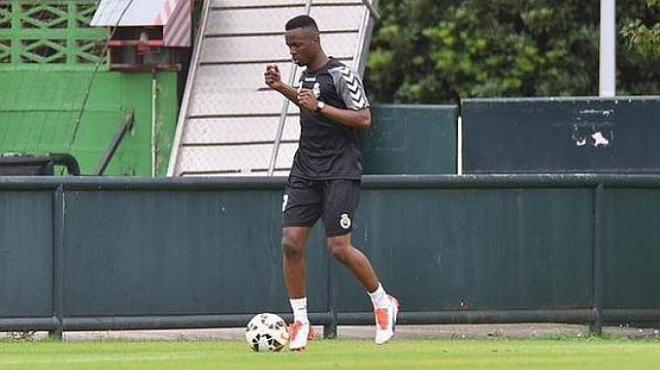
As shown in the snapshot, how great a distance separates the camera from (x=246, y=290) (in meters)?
14.7

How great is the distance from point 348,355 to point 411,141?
7.22 m

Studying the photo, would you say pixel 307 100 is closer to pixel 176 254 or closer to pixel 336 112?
pixel 336 112

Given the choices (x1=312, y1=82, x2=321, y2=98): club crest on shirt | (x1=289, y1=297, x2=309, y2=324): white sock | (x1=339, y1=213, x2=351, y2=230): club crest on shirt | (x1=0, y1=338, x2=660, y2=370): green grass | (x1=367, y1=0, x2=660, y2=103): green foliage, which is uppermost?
(x1=367, y1=0, x2=660, y2=103): green foliage

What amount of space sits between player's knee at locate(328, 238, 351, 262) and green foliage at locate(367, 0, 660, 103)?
11831mm

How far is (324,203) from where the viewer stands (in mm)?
12312

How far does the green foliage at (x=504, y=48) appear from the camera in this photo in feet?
78.5

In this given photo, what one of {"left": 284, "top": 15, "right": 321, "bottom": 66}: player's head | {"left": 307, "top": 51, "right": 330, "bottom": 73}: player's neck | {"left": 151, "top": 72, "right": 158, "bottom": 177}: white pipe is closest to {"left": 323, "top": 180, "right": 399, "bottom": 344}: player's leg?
{"left": 307, "top": 51, "right": 330, "bottom": 73}: player's neck

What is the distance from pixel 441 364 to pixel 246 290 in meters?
4.05

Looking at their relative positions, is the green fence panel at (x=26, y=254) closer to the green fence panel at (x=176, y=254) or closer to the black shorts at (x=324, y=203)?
the green fence panel at (x=176, y=254)

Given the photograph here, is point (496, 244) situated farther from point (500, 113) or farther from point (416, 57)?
point (416, 57)

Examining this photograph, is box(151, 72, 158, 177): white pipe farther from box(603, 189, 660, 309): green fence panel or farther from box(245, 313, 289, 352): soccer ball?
box(245, 313, 289, 352): soccer ball

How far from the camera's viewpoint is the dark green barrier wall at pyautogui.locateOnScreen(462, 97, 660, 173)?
16.0 metres

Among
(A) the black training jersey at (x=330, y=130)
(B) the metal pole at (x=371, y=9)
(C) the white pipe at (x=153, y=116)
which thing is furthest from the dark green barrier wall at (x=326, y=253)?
(C) the white pipe at (x=153, y=116)

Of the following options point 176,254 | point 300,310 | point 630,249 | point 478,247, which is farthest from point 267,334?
point 630,249
